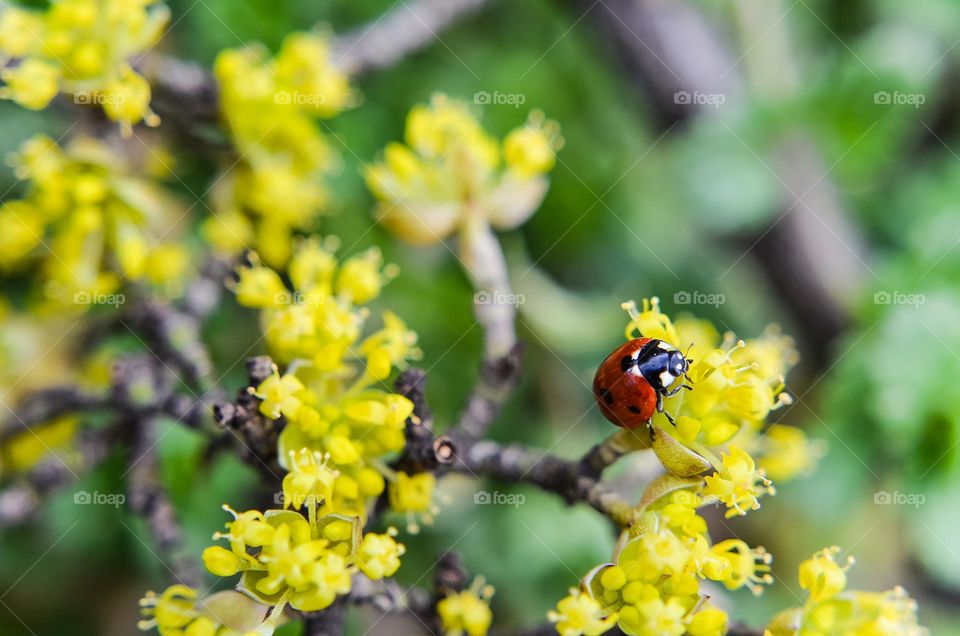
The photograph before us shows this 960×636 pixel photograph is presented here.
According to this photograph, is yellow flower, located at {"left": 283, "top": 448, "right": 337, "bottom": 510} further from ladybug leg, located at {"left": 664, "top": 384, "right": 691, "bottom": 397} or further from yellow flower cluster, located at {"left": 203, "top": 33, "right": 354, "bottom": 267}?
yellow flower cluster, located at {"left": 203, "top": 33, "right": 354, "bottom": 267}

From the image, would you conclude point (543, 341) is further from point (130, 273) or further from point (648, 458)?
point (130, 273)

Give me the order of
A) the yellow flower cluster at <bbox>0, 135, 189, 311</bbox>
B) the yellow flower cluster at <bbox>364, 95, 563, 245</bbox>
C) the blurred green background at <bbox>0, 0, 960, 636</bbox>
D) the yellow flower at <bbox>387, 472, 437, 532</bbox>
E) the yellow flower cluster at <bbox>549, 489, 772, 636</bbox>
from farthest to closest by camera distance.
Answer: the blurred green background at <bbox>0, 0, 960, 636</bbox> → the yellow flower cluster at <bbox>364, 95, 563, 245</bbox> → the yellow flower cluster at <bbox>0, 135, 189, 311</bbox> → the yellow flower at <bbox>387, 472, 437, 532</bbox> → the yellow flower cluster at <bbox>549, 489, 772, 636</bbox>

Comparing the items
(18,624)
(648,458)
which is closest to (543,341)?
(648,458)

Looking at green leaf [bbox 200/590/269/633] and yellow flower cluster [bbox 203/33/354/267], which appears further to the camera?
yellow flower cluster [bbox 203/33/354/267]

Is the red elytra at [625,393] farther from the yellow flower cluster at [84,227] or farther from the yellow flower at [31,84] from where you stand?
the yellow flower at [31,84]

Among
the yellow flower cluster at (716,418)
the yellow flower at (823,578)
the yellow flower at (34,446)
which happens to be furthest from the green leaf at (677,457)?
the yellow flower at (34,446)

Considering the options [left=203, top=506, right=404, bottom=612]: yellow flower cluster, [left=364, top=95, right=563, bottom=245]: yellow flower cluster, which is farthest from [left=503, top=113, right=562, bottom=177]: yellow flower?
[left=203, top=506, right=404, bottom=612]: yellow flower cluster

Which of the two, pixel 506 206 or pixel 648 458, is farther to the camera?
pixel 506 206

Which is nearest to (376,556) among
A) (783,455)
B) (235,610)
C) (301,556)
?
(301,556)
